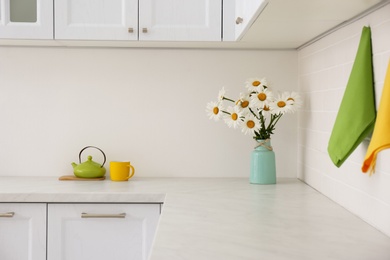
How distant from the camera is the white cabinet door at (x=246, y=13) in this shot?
7.03 ft

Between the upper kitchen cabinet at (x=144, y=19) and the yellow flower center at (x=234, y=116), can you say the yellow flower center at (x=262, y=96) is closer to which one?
the yellow flower center at (x=234, y=116)

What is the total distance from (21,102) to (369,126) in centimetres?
195

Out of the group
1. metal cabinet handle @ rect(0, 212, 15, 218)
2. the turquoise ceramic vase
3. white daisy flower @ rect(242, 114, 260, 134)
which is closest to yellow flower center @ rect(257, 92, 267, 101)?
white daisy flower @ rect(242, 114, 260, 134)

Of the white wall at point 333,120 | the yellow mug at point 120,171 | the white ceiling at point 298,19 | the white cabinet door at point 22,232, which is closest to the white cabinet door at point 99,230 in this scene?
the white cabinet door at point 22,232

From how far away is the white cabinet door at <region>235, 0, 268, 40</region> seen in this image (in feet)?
7.03

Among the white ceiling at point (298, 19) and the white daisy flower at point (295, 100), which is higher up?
the white ceiling at point (298, 19)

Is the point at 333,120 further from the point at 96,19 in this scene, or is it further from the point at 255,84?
the point at 96,19

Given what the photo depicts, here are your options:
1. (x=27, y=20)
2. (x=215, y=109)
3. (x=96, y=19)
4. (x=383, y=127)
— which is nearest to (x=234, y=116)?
(x=215, y=109)

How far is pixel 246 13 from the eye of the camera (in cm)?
257

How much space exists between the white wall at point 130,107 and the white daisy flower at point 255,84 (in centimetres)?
29

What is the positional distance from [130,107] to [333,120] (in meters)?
1.16

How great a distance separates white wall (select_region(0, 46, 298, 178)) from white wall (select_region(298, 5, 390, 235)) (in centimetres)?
30

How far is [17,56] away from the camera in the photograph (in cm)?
340

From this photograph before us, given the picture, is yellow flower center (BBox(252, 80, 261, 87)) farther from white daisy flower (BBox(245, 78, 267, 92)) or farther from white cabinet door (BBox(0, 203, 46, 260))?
white cabinet door (BBox(0, 203, 46, 260))
